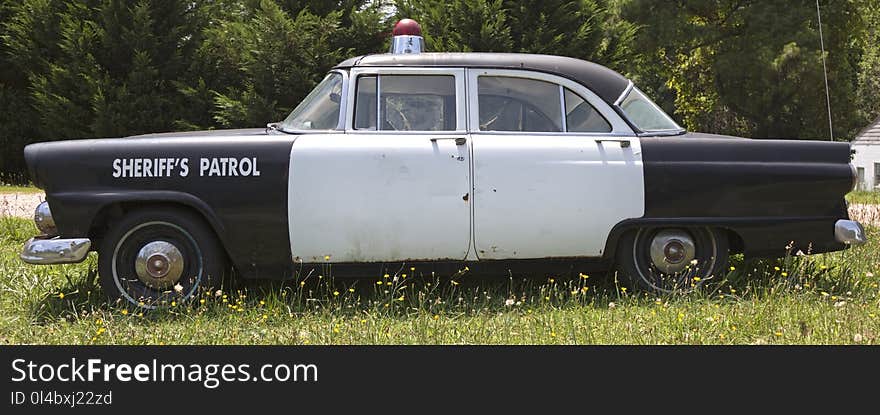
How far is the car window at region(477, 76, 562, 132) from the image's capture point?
4.98 meters

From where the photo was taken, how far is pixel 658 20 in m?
23.5

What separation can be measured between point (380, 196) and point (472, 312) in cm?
85

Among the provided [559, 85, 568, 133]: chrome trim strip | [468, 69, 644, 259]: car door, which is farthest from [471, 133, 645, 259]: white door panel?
[559, 85, 568, 133]: chrome trim strip

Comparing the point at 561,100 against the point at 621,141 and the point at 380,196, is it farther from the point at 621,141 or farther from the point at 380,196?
the point at 380,196

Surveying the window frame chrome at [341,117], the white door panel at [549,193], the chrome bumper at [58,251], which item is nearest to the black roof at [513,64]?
the window frame chrome at [341,117]

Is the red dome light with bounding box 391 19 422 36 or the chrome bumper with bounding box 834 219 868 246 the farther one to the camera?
the red dome light with bounding box 391 19 422 36

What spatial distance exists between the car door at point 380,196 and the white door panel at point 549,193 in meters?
0.13

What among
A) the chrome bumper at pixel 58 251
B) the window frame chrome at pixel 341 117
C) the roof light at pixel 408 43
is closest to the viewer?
the chrome bumper at pixel 58 251

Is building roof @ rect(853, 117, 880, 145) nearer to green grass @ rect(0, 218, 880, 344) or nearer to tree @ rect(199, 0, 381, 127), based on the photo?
tree @ rect(199, 0, 381, 127)

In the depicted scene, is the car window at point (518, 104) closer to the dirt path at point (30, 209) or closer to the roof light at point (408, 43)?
the roof light at point (408, 43)

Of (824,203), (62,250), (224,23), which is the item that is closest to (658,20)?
(224,23)

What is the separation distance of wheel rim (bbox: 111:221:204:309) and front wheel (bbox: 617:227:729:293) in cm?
254

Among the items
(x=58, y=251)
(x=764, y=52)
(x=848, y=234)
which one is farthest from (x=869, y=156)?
(x=58, y=251)

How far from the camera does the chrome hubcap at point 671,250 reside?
5016mm
